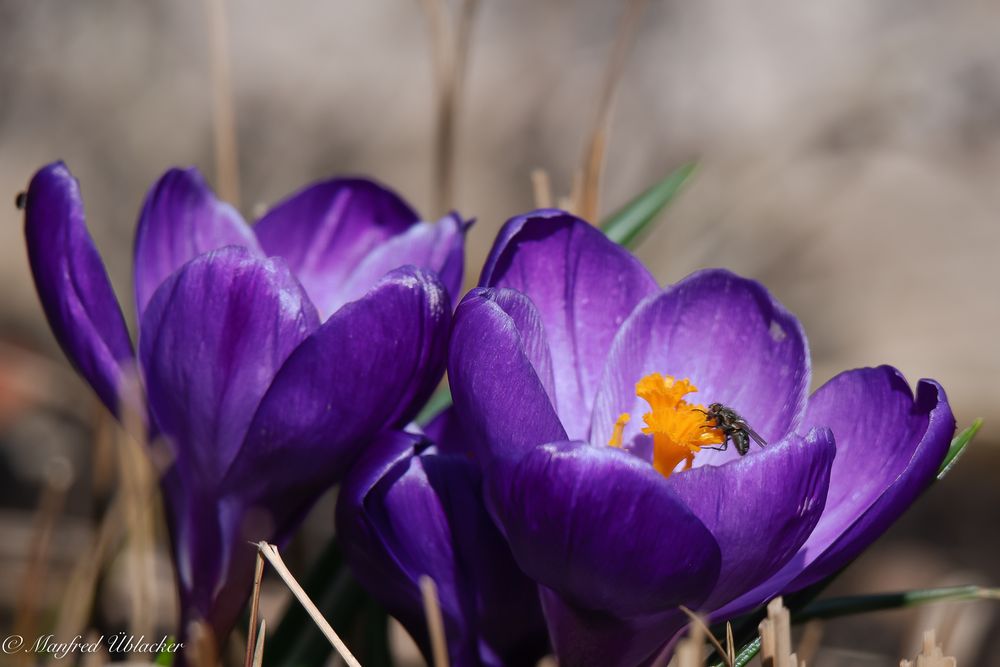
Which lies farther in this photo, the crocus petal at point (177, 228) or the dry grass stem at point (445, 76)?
the dry grass stem at point (445, 76)

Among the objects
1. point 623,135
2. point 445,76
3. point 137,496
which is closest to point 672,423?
point 137,496

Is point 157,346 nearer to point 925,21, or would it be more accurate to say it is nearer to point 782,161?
point 782,161

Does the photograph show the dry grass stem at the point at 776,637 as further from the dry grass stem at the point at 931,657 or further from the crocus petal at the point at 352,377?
the crocus petal at the point at 352,377

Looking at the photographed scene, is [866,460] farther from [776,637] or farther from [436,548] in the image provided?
[436,548]

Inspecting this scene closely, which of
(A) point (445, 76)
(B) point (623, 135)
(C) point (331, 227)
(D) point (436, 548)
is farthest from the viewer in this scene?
(B) point (623, 135)

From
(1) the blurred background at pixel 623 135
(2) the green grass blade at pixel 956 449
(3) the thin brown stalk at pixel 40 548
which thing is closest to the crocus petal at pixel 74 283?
(3) the thin brown stalk at pixel 40 548

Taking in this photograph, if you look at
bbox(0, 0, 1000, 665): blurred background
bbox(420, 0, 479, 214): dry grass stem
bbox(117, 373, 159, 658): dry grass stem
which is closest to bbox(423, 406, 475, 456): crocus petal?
bbox(117, 373, 159, 658): dry grass stem

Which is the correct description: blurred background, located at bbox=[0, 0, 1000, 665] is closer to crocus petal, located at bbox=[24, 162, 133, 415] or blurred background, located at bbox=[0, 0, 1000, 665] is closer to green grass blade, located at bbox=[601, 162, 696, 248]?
green grass blade, located at bbox=[601, 162, 696, 248]
